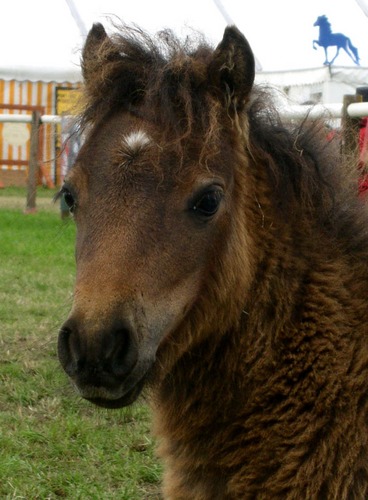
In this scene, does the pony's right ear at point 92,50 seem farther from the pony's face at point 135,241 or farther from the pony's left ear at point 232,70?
the pony's left ear at point 232,70

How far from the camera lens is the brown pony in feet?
9.34

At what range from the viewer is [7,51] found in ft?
66.5

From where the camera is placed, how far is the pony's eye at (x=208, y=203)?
2.95 m

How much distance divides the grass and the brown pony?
2.69 feet

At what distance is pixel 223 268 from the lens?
304cm

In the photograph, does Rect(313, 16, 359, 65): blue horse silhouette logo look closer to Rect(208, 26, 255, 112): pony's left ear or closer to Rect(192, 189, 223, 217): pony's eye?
Rect(208, 26, 255, 112): pony's left ear

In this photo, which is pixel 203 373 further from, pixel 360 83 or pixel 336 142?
pixel 360 83

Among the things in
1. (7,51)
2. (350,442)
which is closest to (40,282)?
(350,442)

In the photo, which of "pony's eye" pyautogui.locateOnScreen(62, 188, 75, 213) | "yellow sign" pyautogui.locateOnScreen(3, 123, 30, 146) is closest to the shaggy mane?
"pony's eye" pyautogui.locateOnScreen(62, 188, 75, 213)

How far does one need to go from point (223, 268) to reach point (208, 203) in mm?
253

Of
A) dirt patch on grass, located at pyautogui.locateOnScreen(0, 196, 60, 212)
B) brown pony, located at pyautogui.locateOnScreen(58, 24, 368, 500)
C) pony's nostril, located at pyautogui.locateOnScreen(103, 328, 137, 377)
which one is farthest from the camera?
dirt patch on grass, located at pyautogui.locateOnScreen(0, 196, 60, 212)

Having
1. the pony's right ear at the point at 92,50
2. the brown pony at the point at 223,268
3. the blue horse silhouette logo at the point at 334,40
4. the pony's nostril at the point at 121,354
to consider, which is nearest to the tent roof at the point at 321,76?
the blue horse silhouette logo at the point at 334,40

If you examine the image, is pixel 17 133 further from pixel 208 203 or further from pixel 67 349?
pixel 67 349

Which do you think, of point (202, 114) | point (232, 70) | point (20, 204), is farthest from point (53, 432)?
point (20, 204)
